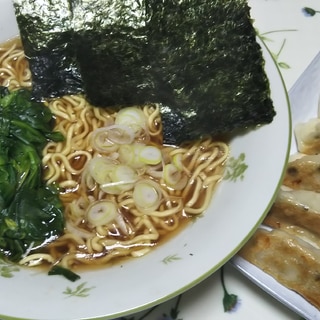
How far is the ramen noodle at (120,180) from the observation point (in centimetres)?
178

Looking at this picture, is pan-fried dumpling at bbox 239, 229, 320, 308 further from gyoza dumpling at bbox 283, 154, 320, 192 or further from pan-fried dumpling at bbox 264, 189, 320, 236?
gyoza dumpling at bbox 283, 154, 320, 192

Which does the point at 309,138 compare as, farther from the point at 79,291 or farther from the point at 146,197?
the point at 79,291

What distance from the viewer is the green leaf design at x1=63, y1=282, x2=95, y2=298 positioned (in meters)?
1.51

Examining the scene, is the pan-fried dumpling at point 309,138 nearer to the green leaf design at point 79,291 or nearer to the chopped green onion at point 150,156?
the chopped green onion at point 150,156

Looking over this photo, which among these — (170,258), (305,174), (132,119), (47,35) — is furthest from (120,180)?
(305,174)

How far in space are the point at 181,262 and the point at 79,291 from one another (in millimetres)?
306

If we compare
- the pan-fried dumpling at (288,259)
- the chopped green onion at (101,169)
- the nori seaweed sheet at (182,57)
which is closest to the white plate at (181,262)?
the nori seaweed sheet at (182,57)

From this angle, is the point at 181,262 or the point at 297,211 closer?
the point at 181,262

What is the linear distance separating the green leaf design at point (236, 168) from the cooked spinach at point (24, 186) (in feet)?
1.91

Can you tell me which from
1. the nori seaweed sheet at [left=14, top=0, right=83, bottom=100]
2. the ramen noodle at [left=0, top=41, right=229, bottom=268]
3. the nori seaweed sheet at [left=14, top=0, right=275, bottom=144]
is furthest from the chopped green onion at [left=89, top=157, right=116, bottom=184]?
the nori seaweed sheet at [left=14, top=0, right=83, bottom=100]

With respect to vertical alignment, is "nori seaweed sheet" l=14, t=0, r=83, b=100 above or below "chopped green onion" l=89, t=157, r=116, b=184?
above

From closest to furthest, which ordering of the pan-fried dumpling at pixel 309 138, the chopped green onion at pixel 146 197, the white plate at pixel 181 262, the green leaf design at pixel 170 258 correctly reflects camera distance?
the white plate at pixel 181 262 < the green leaf design at pixel 170 258 < the chopped green onion at pixel 146 197 < the pan-fried dumpling at pixel 309 138

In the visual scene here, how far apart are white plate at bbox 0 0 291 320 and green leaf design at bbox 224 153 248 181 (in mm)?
13

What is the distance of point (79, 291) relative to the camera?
1.53 metres
